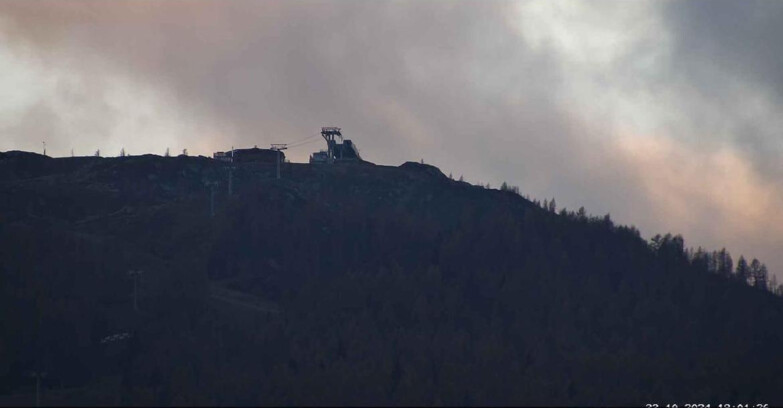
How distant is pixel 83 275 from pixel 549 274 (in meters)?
61.6

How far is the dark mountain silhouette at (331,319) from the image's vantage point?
5827 inches

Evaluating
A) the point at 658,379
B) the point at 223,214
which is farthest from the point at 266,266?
the point at 658,379

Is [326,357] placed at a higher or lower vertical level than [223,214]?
lower

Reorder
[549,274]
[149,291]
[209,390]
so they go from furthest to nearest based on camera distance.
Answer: [549,274], [149,291], [209,390]

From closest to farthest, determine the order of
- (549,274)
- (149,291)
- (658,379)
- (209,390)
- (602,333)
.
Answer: (209,390)
(658,379)
(149,291)
(602,333)
(549,274)

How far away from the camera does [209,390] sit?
14362 centimetres

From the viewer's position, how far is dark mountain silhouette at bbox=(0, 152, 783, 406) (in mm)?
148000

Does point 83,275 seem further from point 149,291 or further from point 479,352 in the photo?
point 479,352

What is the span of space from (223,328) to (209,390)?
17047mm

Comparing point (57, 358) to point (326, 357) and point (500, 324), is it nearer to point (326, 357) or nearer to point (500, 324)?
point (326, 357)

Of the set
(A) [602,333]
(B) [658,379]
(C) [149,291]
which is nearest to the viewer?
(B) [658,379]

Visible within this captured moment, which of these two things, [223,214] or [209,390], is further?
[223,214]

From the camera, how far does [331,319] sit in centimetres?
17025

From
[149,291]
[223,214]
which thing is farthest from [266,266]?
[149,291]
